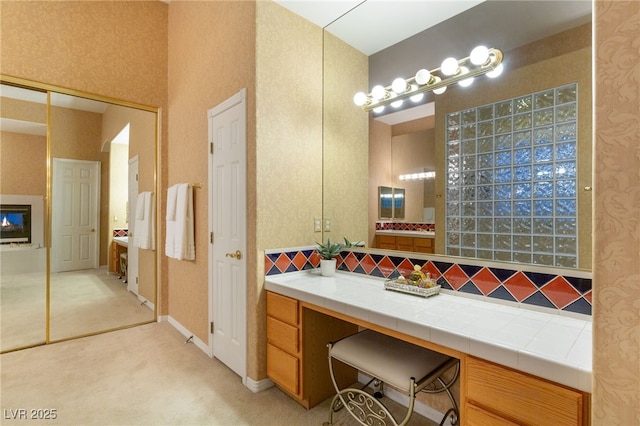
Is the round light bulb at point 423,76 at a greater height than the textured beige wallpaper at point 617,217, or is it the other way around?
the round light bulb at point 423,76

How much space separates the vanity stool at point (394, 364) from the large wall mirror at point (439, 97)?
1.91 ft

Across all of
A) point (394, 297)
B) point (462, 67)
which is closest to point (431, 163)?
point (462, 67)

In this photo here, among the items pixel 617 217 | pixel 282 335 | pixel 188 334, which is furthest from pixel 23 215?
pixel 617 217

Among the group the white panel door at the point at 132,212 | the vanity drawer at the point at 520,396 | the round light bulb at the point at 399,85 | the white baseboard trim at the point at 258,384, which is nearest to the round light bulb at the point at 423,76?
the round light bulb at the point at 399,85

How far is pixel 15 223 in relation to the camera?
262 cm

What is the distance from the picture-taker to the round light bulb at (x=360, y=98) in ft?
7.37

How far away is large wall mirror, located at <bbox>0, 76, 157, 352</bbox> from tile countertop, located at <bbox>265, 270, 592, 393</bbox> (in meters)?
2.27

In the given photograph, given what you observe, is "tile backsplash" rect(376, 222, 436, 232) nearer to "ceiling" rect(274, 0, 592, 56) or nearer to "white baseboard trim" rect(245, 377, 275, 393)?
"ceiling" rect(274, 0, 592, 56)

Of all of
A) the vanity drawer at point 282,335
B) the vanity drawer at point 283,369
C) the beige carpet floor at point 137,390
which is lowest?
the beige carpet floor at point 137,390

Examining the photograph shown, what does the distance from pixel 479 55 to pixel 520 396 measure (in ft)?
5.24

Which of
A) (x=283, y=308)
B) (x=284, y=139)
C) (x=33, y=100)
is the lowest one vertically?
(x=283, y=308)

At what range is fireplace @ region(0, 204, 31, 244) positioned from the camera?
2578 millimetres

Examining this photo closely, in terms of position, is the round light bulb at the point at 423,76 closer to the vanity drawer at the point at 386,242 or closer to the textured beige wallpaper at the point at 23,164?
the vanity drawer at the point at 386,242

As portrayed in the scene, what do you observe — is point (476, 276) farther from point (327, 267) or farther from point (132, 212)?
point (132, 212)
